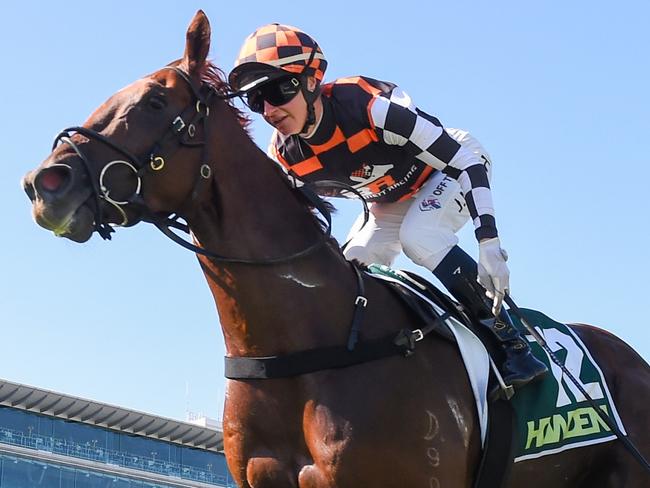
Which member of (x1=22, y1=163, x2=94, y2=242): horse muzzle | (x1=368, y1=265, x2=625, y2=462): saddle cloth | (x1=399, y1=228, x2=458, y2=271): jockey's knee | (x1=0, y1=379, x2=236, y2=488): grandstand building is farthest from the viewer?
(x1=0, y1=379, x2=236, y2=488): grandstand building

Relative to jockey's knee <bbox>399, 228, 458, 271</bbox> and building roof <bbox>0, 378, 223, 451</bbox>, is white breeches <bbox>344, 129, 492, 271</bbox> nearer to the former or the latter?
jockey's knee <bbox>399, 228, 458, 271</bbox>

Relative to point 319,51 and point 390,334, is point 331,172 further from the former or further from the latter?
point 390,334

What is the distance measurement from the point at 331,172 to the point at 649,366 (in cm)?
300

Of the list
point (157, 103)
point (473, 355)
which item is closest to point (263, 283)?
point (157, 103)

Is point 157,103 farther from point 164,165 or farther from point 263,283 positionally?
point 263,283

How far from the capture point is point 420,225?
8336 millimetres

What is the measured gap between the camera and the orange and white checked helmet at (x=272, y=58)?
7.78m

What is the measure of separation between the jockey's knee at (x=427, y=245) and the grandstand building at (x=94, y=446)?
27.1 meters

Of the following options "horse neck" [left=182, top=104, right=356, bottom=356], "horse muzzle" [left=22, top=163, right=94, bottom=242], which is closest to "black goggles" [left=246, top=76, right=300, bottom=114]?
"horse neck" [left=182, top=104, right=356, bottom=356]

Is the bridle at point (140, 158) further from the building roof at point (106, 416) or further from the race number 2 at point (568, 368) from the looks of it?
the building roof at point (106, 416)

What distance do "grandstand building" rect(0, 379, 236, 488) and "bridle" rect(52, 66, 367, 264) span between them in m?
27.9

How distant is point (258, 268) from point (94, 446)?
103 ft

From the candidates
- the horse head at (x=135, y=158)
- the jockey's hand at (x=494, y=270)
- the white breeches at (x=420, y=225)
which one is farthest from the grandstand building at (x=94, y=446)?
the horse head at (x=135, y=158)

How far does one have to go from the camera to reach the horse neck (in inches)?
272
